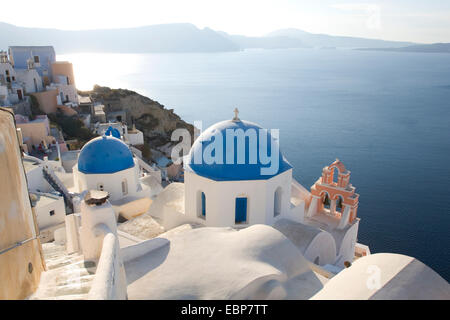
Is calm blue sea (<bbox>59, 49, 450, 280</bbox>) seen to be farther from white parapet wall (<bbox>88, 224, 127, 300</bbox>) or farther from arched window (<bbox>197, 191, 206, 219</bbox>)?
white parapet wall (<bbox>88, 224, 127, 300</bbox>)

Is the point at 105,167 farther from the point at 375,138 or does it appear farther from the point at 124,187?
the point at 375,138

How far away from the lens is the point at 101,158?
14.6m

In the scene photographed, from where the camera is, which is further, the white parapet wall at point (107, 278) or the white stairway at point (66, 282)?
the white stairway at point (66, 282)

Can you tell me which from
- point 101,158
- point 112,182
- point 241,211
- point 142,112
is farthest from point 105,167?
point 142,112

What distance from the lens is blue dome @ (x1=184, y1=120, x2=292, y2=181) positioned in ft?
35.2

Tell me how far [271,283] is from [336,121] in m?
50.9

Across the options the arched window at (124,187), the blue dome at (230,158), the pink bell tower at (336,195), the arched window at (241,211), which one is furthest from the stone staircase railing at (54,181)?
the pink bell tower at (336,195)

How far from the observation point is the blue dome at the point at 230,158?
1072 centimetres

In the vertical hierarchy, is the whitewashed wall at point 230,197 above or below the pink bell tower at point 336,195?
above

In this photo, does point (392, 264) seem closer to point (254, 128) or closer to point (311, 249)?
point (311, 249)

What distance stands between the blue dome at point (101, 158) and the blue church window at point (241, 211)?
6287mm

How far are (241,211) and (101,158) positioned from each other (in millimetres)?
6912

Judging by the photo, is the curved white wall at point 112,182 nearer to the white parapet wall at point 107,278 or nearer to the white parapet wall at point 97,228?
the white parapet wall at point 97,228

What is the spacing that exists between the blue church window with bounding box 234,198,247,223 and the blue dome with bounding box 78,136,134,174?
20.6ft
